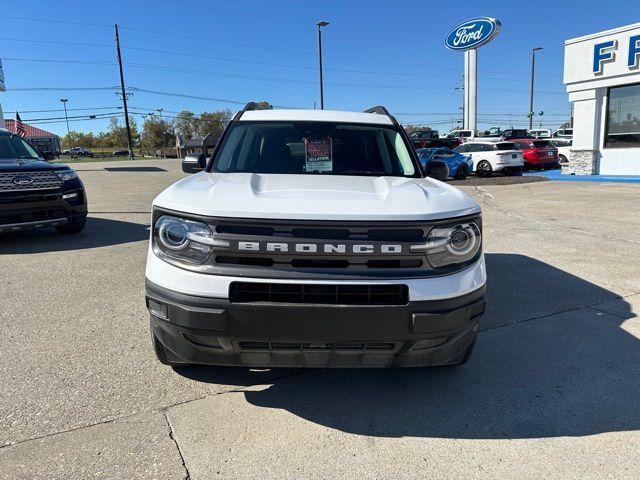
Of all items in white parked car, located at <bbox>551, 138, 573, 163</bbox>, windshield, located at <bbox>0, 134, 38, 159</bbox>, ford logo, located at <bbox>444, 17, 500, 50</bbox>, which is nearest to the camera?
windshield, located at <bbox>0, 134, 38, 159</bbox>

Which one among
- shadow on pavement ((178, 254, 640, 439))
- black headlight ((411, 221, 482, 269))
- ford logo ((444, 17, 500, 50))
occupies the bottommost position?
shadow on pavement ((178, 254, 640, 439))

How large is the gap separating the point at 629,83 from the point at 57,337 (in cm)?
1831

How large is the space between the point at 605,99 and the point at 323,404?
1817cm

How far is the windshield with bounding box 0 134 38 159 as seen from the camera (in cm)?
776

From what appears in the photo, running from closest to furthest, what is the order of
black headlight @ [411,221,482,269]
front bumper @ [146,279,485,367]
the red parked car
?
1. front bumper @ [146,279,485,367]
2. black headlight @ [411,221,482,269]
3. the red parked car

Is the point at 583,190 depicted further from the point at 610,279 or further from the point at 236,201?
the point at 236,201

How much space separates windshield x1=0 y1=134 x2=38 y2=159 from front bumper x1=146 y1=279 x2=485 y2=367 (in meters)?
6.94

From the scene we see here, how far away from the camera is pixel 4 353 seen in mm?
3455

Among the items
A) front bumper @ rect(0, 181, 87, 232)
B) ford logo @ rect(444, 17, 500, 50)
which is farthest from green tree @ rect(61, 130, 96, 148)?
front bumper @ rect(0, 181, 87, 232)

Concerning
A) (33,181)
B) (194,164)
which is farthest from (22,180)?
(194,164)

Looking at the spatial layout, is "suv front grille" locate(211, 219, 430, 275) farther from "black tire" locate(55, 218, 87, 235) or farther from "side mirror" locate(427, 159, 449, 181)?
"black tire" locate(55, 218, 87, 235)

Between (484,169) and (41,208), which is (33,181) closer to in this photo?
(41,208)

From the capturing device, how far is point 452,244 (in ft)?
8.15

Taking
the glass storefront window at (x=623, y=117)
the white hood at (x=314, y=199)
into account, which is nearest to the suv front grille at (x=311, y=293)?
the white hood at (x=314, y=199)
